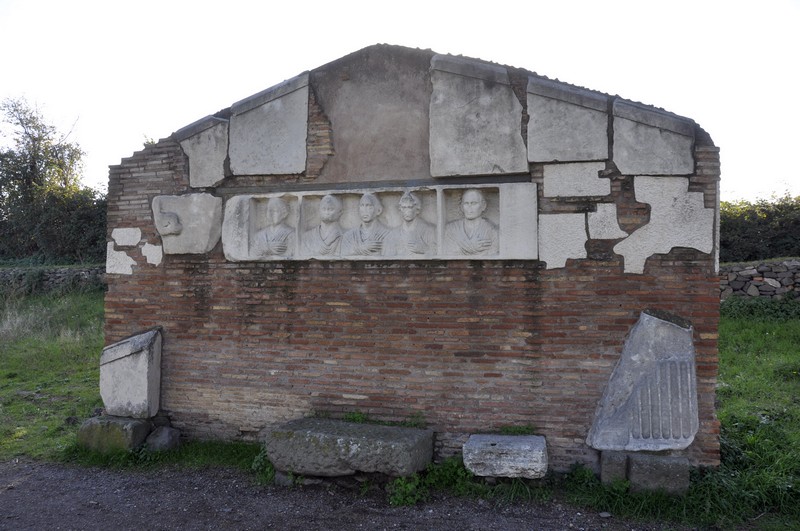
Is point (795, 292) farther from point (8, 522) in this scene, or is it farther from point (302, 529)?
point (8, 522)

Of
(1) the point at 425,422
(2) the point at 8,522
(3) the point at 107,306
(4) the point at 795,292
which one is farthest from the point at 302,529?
(4) the point at 795,292

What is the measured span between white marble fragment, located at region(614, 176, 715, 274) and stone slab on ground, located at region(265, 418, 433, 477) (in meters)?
2.50

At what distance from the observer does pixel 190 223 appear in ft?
19.2

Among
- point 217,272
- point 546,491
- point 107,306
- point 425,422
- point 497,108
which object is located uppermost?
point 497,108

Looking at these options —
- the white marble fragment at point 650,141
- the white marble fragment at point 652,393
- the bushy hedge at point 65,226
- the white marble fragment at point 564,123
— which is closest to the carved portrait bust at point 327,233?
the white marble fragment at point 564,123

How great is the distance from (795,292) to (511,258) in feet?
28.5

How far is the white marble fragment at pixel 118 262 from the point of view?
6.08 metres

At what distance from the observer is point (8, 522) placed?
14.6 feet

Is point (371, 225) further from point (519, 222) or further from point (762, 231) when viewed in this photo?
point (762, 231)

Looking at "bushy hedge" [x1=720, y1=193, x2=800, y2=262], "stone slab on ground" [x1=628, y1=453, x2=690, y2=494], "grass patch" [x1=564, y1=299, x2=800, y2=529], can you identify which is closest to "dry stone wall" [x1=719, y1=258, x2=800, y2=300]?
"bushy hedge" [x1=720, y1=193, x2=800, y2=262]

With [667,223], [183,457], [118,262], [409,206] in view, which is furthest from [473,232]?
[118,262]

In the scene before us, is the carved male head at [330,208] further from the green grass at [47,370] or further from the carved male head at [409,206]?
the green grass at [47,370]

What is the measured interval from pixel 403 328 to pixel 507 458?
152cm

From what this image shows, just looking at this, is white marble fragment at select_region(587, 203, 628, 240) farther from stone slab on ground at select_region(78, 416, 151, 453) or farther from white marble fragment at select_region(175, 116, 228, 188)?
stone slab on ground at select_region(78, 416, 151, 453)
